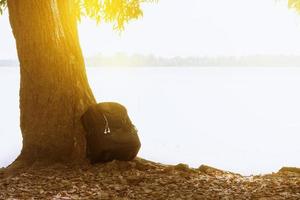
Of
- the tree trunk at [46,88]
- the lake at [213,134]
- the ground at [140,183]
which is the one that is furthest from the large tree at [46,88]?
the lake at [213,134]

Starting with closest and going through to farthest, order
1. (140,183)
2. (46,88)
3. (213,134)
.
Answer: (140,183), (46,88), (213,134)

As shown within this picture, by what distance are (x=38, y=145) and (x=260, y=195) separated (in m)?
4.16

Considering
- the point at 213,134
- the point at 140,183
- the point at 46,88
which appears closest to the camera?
the point at 140,183

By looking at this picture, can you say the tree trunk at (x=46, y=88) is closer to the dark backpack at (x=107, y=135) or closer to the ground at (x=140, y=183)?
the dark backpack at (x=107, y=135)

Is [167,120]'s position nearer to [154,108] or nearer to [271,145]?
[154,108]

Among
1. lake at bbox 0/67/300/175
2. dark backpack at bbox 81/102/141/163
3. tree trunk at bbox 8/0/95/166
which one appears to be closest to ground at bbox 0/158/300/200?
dark backpack at bbox 81/102/141/163

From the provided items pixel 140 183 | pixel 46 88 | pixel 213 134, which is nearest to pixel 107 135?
pixel 46 88

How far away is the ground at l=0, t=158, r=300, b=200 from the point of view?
7.41m

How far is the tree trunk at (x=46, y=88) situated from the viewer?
9328mm

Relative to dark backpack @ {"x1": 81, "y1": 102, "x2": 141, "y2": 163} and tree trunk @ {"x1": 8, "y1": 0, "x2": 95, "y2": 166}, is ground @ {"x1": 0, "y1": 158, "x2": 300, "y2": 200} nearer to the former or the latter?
dark backpack @ {"x1": 81, "y1": 102, "x2": 141, "y2": 163}

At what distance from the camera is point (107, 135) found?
938 centimetres

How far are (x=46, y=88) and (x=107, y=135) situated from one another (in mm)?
1413

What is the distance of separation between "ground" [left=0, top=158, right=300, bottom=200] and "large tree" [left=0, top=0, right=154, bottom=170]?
46cm

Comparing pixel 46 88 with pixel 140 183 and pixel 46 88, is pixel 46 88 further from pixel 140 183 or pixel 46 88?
pixel 140 183
